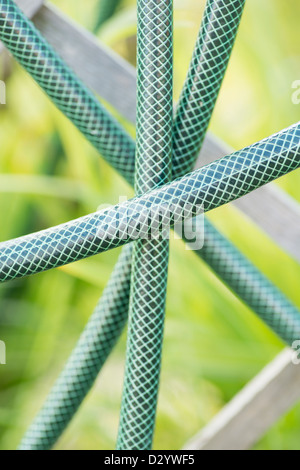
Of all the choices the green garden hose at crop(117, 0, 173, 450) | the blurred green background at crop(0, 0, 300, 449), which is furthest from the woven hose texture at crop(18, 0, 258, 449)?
the blurred green background at crop(0, 0, 300, 449)

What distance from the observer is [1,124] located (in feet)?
5.29

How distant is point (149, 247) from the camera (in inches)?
20.9

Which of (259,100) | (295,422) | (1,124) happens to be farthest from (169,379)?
(1,124)

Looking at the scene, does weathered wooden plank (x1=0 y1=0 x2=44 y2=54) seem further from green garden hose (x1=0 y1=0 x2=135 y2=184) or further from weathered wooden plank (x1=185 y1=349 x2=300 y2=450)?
weathered wooden plank (x1=185 y1=349 x2=300 y2=450)

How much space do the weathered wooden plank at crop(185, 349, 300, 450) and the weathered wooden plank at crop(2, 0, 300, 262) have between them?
161 millimetres

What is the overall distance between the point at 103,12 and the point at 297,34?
448 mm

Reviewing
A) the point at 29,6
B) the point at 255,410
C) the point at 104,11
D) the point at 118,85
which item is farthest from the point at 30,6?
the point at 104,11

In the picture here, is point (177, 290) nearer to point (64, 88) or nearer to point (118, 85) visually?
point (118, 85)

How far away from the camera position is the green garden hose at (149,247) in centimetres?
50

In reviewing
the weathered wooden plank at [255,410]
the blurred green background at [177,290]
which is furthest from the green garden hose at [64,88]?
the blurred green background at [177,290]

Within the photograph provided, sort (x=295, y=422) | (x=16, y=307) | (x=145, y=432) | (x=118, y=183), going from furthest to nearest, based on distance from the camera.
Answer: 1. (x=16, y=307)
2. (x=118, y=183)
3. (x=295, y=422)
4. (x=145, y=432)

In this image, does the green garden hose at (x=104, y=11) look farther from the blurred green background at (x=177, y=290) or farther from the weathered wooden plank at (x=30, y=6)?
the weathered wooden plank at (x=30, y=6)

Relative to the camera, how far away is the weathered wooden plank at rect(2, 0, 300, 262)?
742mm

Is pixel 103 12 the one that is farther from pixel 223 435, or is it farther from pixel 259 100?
pixel 223 435
